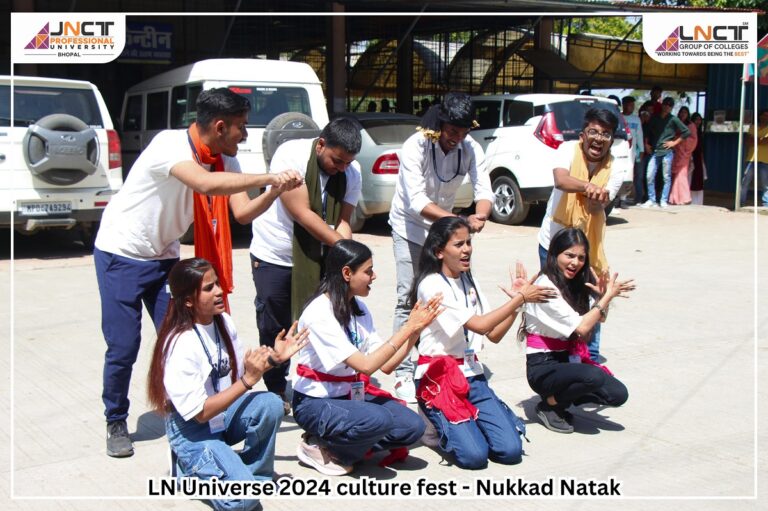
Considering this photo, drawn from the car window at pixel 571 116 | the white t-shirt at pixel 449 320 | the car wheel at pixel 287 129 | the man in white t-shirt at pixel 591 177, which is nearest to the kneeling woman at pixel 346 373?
the white t-shirt at pixel 449 320

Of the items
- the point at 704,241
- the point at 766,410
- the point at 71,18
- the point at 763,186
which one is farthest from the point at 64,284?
the point at 763,186

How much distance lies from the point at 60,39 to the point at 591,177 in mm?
8115

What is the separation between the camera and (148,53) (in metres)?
16.5

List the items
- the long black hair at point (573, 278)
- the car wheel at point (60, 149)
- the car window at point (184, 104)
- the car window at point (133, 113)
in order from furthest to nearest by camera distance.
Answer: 1. the car window at point (133, 113)
2. the car window at point (184, 104)
3. the car wheel at point (60, 149)
4. the long black hair at point (573, 278)

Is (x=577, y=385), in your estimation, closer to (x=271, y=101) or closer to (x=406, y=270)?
(x=406, y=270)

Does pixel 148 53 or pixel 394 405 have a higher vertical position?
pixel 148 53

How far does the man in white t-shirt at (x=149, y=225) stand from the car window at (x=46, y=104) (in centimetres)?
576

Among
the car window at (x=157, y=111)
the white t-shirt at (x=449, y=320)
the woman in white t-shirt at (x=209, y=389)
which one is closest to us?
the woman in white t-shirt at (x=209, y=389)

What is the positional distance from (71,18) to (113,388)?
847 centimetres

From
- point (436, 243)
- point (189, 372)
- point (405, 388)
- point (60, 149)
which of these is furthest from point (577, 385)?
point (60, 149)

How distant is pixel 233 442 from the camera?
13.2 feet

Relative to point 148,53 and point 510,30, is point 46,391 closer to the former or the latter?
Answer: point 148,53

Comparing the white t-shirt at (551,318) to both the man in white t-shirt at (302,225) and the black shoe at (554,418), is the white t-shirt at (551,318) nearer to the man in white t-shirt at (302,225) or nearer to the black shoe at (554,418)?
the black shoe at (554,418)

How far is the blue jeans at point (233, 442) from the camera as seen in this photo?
3777 millimetres
